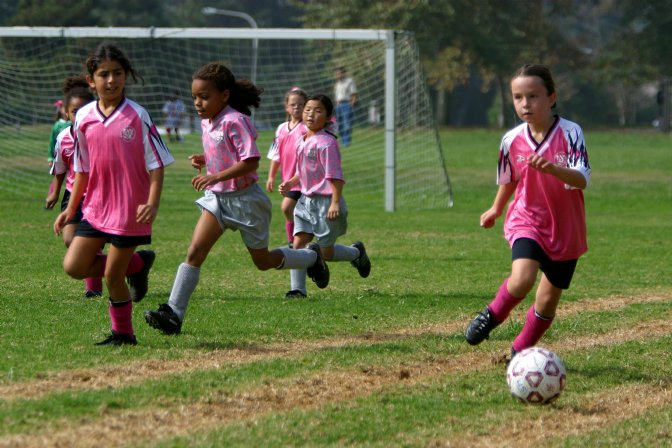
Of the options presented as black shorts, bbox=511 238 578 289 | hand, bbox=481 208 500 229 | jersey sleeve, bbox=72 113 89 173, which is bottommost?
black shorts, bbox=511 238 578 289

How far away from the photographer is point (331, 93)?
23922 mm

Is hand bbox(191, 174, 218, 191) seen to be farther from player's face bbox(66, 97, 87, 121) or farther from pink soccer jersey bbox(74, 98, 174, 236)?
player's face bbox(66, 97, 87, 121)

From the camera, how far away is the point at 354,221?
16.3 meters

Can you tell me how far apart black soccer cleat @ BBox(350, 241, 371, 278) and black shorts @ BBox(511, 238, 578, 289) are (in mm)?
3590

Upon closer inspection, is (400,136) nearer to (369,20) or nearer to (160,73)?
(160,73)

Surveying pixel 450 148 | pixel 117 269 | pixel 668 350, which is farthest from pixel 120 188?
pixel 450 148

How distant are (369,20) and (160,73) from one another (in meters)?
30.1

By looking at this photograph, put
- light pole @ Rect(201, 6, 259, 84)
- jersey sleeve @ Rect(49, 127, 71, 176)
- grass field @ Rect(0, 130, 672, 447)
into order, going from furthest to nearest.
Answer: light pole @ Rect(201, 6, 259, 84), jersey sleeve @ Rect(49, 127, 71, 176), grass field @ Rect(0, 130, 672, 447)

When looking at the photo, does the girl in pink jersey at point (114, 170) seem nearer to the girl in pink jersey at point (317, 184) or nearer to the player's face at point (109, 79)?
the player's face at point (109, 79)

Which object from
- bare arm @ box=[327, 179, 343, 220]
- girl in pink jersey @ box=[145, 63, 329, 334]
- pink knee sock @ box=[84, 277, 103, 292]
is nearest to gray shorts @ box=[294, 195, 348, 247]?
bare arm @ box=[327, 179, 343, 220]

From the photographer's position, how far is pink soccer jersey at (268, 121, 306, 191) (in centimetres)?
1095

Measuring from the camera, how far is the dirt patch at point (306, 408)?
5.01m

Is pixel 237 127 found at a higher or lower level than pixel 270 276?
higher

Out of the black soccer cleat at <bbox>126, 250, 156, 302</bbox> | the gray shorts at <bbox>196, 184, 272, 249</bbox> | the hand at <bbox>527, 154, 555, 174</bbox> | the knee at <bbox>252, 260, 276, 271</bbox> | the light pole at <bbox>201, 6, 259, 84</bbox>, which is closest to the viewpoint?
the hand at <bbox>527, 154, 555, 174</bbox>
